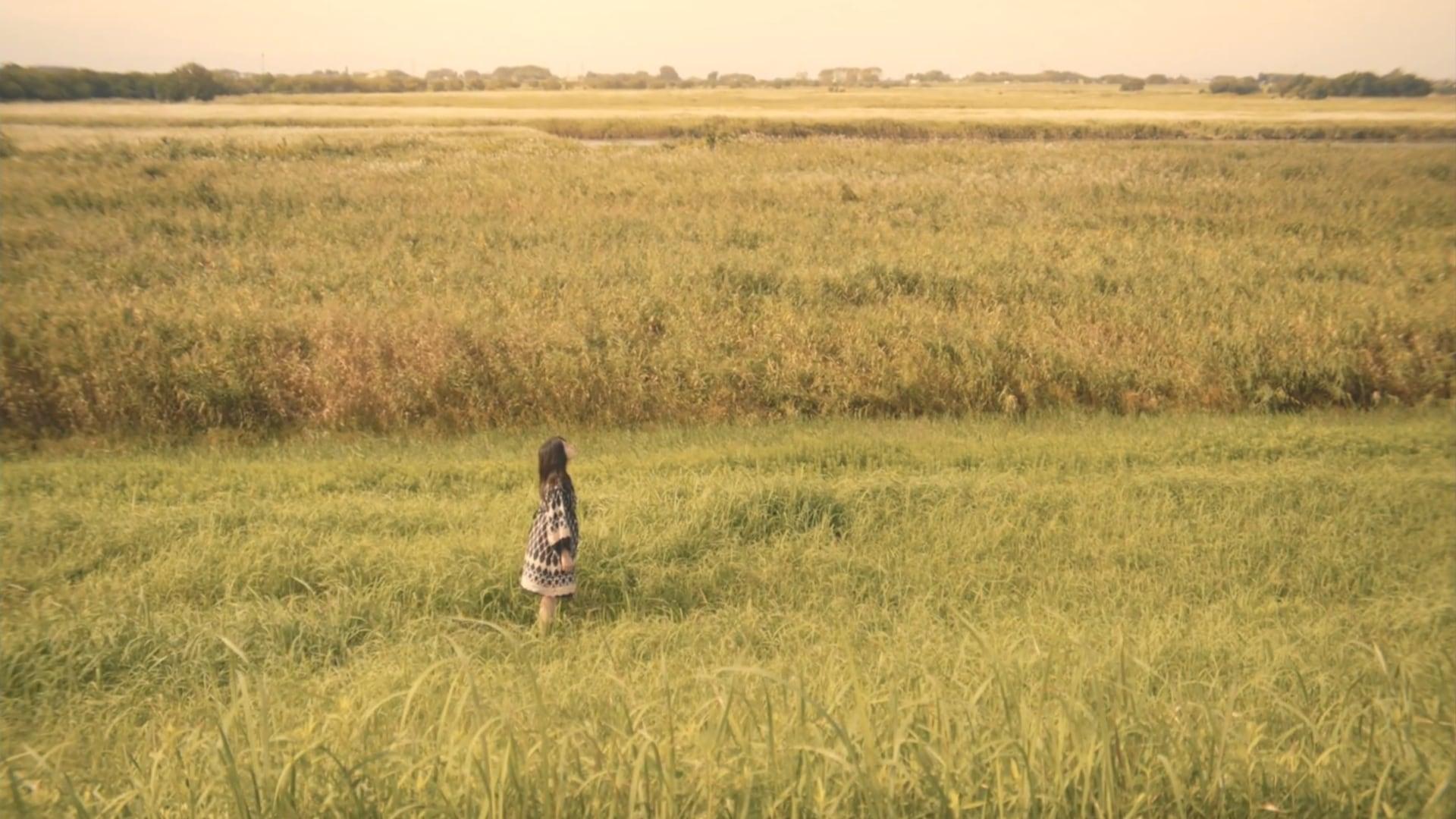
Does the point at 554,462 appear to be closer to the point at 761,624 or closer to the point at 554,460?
the point at 554,460

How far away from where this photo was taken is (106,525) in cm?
523

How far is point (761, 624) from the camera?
421 cm

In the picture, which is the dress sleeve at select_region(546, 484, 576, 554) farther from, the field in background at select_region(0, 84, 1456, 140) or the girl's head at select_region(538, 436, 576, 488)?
the field in background at select_region(0, 84, 1456, 140)

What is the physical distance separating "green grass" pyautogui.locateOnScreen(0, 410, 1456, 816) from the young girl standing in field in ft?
0.69

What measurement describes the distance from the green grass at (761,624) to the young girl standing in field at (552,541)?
209 mm

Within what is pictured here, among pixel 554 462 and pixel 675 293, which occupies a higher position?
pixel 554 462

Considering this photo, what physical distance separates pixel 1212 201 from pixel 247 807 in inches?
673

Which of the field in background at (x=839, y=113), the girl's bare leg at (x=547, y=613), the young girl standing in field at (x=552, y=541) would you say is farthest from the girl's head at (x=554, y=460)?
the field in background at (x=839, y=113)

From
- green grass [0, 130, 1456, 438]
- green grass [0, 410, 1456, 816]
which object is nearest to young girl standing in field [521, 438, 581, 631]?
green grass [0, 410, 1456, 816]

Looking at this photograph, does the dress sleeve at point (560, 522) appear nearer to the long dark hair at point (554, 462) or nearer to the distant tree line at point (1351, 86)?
the long dark hair at point (554, 462)

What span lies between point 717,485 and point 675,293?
4.90 meters

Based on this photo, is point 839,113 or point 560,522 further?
point 839,113

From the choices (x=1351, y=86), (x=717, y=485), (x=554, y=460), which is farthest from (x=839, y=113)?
(x=554, y=460)

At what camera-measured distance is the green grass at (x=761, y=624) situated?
221 cm
